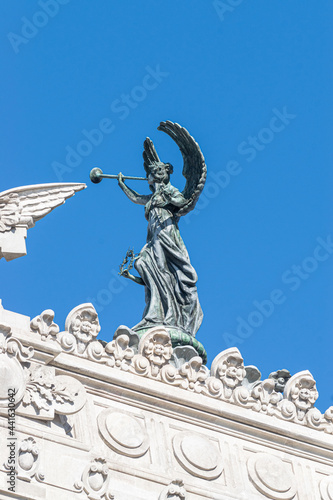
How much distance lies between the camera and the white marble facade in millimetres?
26484

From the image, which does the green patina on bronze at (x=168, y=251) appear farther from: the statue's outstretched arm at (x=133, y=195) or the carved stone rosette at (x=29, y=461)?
the carved stone rosette at (x=29, y=461)

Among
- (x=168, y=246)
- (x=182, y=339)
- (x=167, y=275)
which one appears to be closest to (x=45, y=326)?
(x=182, y=339)

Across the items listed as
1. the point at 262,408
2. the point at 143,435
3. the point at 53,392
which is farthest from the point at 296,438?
the point at 53,392

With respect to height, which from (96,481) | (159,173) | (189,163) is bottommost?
(96,481)

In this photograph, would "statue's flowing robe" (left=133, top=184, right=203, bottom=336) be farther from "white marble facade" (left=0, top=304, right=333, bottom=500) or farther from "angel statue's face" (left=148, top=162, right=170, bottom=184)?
"white marble facade" (left=0, top=304, right=333, bottom=500)

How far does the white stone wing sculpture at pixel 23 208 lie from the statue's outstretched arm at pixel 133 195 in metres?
2.94

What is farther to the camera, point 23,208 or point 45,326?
point 23,208

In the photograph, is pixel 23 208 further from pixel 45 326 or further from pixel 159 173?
pixel 159 173

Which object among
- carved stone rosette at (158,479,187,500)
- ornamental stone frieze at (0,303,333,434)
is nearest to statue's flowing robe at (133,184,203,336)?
ornamental stone frieze at (0,303,333,434)

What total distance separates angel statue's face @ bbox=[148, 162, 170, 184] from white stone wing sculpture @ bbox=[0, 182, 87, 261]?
3.09 m

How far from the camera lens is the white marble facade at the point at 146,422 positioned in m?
26.5

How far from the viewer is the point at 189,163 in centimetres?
3192

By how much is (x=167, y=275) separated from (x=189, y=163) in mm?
2484

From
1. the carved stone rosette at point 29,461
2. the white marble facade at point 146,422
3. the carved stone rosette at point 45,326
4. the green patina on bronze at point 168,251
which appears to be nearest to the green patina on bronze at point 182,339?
the green patina on bronze at point 168,251
